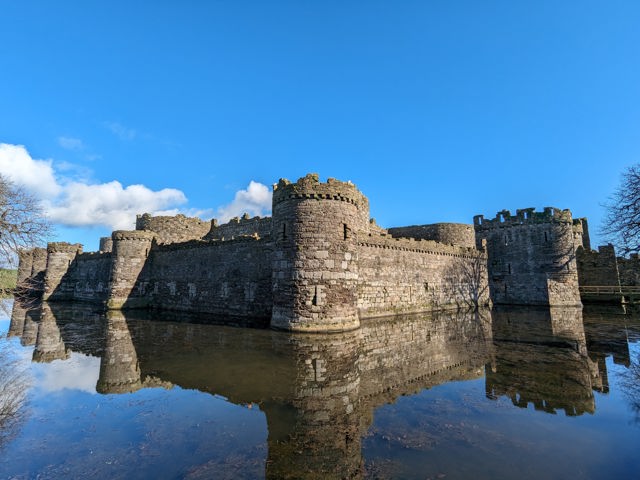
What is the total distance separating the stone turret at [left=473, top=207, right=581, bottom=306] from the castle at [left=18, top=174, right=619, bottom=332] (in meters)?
0.08

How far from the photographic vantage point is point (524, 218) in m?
29.3

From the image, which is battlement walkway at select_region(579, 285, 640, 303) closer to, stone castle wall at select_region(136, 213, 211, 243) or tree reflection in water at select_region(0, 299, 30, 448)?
stone castle wall at select_region(136, 213, 211, 243)

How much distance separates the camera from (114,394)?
725 cm

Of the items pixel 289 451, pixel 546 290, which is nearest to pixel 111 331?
pixel 289 451

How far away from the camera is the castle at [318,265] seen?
1476 centimetres

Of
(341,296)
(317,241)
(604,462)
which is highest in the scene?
(317,241)

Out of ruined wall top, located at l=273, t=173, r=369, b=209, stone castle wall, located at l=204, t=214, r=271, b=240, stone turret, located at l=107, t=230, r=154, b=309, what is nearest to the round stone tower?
ruined wall top, located at l=273, t=173, r=369, b=209

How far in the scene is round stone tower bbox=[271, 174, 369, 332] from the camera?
46.7ft

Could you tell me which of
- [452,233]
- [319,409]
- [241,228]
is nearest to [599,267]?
[452,233]

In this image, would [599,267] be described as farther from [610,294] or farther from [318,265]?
[318,265]

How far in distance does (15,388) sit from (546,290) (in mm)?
32924

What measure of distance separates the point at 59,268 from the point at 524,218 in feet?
150

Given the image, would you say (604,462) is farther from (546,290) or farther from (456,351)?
(546,290)

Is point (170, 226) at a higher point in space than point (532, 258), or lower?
higher
